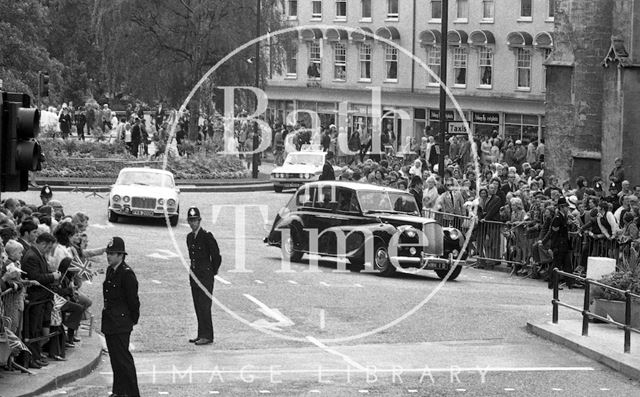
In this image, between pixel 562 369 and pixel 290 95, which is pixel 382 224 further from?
pixel 290 95

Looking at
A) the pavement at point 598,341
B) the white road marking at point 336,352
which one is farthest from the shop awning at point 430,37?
the white road marking at point 336,352

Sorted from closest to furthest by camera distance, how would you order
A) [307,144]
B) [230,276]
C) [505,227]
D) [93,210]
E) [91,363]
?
[91,363] < [230,276] < [505,227] < [93,210] < [307,144]

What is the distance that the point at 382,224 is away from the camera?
29.5 m

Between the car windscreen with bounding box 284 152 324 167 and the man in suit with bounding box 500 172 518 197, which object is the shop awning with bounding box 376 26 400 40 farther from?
the man in suit with bounding box 500 172 518 197

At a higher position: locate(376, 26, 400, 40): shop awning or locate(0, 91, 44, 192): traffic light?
locate(376, 26, 400, 40): shop awning

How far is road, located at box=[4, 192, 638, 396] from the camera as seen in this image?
1766 centimetres

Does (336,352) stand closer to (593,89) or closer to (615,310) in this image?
(615,310)

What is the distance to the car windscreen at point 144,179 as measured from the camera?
38.8m

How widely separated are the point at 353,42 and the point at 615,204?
153ft

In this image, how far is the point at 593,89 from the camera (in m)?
47.2

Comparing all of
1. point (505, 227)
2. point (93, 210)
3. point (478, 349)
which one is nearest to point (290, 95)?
point (93, 210)

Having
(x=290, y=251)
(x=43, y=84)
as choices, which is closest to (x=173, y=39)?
(x=43, y=84)

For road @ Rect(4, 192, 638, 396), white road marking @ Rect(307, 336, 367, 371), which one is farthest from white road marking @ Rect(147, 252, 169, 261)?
white road marking @ Rect(307, 336, 367, 371)

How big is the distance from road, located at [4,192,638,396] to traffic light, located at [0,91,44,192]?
15.0 feet
